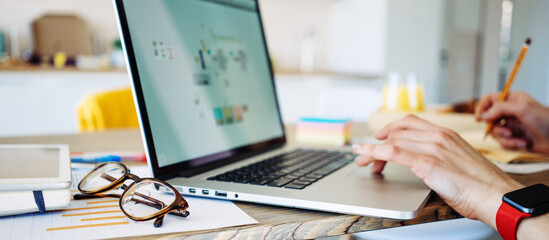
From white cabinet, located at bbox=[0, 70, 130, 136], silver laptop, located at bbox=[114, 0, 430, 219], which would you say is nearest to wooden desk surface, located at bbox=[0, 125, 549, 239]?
silver laptop, located at bbox=[114, 0, 430, 219]

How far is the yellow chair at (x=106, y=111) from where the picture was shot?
1.36 meters

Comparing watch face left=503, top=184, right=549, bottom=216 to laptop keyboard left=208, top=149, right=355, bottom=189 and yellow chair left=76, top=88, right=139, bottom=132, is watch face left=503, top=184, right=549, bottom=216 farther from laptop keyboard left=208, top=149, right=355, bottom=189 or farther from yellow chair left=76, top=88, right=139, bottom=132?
yellow chair left=76, top=88, right=139, bottom=132

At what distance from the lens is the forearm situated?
492mm

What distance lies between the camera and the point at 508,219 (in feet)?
1.67

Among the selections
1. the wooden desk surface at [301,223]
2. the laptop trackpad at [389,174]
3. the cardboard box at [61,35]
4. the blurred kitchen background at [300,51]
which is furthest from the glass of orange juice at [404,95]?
the cardboard box at [61,35]

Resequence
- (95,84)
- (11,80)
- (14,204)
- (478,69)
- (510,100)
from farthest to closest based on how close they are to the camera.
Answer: (478,69)
(95,84)
(11,80)
(510,100)
(14,204)

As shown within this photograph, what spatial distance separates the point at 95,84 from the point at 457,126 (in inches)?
102

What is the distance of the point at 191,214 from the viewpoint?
1.56ft

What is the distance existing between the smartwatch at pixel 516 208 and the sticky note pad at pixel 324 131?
521 millimetres

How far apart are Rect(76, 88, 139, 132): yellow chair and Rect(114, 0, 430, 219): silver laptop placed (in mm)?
688

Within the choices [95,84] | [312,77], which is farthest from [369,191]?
[312,77]

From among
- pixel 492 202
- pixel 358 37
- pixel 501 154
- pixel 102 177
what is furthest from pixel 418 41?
pixel 102 177

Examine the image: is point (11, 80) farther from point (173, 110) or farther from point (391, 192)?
point (391, 192)

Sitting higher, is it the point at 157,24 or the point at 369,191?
the point at 157,24
